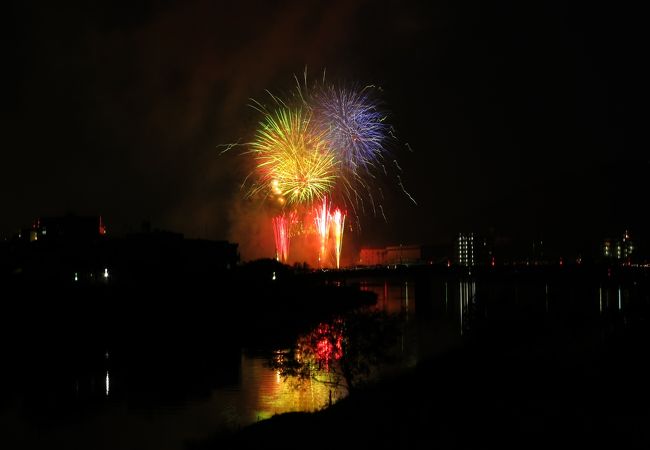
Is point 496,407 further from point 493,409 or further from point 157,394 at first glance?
point 157,394

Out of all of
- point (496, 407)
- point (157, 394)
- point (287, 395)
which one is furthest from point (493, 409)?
point (157, 394)

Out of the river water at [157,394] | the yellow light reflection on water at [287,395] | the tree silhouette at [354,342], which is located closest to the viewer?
the river water at [157,394]

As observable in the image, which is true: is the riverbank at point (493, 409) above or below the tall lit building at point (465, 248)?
below

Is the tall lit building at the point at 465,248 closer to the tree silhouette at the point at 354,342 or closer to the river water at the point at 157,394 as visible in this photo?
the river water at the point at 157,394

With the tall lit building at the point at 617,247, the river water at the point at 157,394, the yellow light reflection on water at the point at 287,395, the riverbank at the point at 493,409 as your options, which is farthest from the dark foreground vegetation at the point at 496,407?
the tall lit building at the point at 617,247

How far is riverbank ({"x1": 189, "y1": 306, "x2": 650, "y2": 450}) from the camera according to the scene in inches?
380

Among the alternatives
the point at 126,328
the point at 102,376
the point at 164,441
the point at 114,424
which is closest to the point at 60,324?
the point at 126,328

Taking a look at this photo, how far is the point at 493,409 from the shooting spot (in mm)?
11164

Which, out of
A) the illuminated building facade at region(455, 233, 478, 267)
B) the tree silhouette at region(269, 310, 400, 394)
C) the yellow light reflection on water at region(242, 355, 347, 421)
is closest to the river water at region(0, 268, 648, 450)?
the yellow light reflection on water at region(242, 355, 347, 421)

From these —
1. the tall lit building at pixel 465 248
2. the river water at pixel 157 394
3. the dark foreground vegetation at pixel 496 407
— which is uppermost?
the tall lit building at pixel 465 248

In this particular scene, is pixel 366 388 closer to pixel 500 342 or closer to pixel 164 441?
pixel 164 441

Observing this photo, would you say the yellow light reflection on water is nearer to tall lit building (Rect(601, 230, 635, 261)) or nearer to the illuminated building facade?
tall lit building (Rect(601, 230, 635, 261))

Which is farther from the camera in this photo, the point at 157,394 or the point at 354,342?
the point at 157,394

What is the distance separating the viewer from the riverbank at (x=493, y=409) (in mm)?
9648
